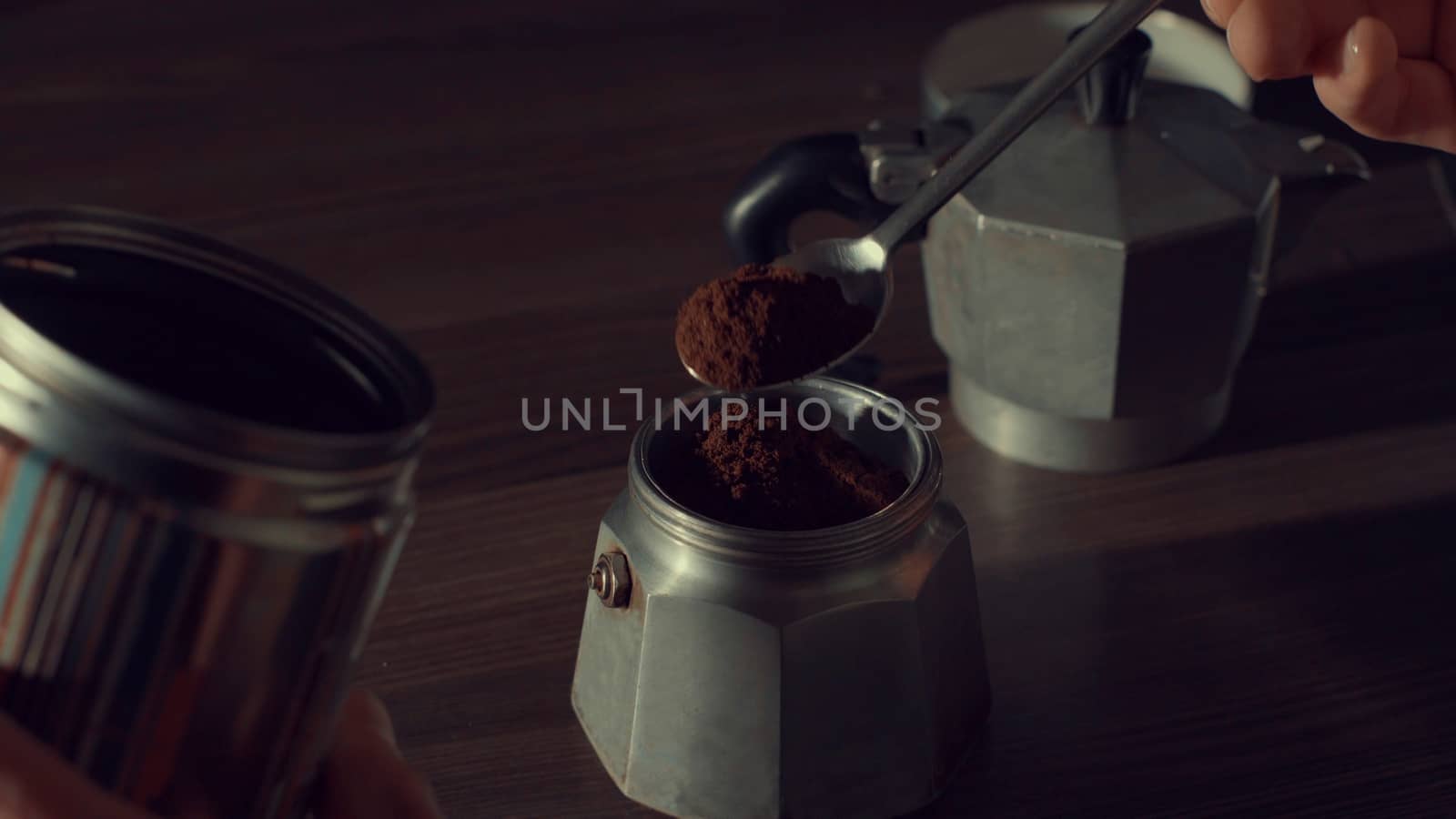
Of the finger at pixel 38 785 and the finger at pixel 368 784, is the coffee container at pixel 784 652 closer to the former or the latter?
the finger at pixel 368 784

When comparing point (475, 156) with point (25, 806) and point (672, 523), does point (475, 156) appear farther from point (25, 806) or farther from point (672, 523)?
point (25, 806)

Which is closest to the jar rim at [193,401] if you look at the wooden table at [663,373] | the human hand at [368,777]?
the human hand at [368,777]

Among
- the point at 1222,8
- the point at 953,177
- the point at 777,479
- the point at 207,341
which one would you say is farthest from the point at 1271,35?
the point at 207,341

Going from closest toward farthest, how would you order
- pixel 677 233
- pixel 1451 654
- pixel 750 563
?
pixel 750 563, pixel 1451 654, pixel 677 233

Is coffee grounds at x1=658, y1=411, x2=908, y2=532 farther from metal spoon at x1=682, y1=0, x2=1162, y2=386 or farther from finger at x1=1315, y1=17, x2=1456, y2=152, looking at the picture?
finger at x1=1315, y1=17, x2=1456, y2=152

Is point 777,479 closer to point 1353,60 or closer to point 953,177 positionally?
point 953,177

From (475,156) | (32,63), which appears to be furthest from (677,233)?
(32,63)
